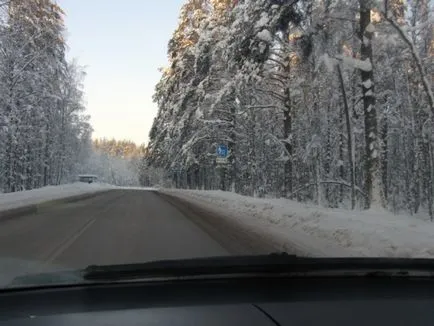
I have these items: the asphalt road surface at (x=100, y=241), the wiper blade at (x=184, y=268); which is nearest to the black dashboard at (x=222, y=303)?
the wiper blade at (x=184, y=268)

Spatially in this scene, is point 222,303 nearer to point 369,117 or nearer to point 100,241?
point 100,241

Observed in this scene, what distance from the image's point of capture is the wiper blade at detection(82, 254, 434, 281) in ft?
13.7

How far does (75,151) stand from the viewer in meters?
82.4

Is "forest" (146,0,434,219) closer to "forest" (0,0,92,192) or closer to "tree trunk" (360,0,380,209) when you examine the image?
"tree trunk" (360,0,380,209)

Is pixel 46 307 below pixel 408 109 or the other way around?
below

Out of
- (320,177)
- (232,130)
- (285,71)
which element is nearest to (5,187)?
(232,130)

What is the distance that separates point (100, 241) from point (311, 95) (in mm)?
28288

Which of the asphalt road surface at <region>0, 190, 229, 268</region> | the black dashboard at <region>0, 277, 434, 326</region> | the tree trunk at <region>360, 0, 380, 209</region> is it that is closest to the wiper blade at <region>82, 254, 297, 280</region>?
the black dashboard at <region>0, 277, 434, 326</region>

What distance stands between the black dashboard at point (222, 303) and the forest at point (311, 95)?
1426 centimetres

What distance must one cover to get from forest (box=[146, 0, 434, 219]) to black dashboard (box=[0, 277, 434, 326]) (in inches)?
561

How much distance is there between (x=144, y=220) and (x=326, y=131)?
26.3 meters

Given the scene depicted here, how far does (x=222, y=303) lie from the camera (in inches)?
135

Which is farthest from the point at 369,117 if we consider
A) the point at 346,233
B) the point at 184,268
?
the point at 184,268

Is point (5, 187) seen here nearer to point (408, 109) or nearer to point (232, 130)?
point (232, 130)
